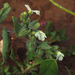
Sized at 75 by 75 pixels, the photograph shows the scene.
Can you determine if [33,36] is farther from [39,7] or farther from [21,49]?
[39,7]

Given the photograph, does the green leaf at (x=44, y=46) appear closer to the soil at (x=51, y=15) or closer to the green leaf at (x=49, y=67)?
the green leaf at (x=49, y=67)

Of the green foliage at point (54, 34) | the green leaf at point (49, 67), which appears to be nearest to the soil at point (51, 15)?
the green foliage at point (54, 34)

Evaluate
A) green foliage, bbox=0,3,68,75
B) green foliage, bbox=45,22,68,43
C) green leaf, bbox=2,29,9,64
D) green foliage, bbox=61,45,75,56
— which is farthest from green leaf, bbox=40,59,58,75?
green foliage, bbox=45,22,68,43

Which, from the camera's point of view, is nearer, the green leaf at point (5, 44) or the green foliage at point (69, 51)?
the green leaf at point (5, 44)

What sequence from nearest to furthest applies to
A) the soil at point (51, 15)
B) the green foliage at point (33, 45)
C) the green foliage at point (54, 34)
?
the green foliage at point (33, 45) < the green foliage at point (54, 34) < the soil at point (51, 15)

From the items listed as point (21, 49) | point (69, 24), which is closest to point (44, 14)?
point (69, 24)

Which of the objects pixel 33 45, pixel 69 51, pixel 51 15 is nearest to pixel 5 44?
pixel 33 45

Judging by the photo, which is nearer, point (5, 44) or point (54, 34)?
point (5, 44)

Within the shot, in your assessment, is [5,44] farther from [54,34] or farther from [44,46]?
[54,34]
